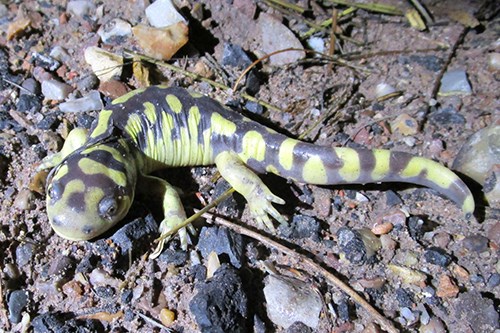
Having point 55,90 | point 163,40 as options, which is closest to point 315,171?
point 163,40

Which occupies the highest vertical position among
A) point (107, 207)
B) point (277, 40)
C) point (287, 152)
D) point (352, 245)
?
point (107, 207)

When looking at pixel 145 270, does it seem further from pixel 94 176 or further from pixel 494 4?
pixel 494 4

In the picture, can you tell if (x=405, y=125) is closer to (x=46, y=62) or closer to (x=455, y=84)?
(x=455, y=84)

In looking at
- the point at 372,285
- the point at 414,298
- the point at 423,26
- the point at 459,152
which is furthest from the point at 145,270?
the point at 423,26

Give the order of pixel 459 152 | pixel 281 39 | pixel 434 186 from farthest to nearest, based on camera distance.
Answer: pixel 281 39, pixel 459 152, pixel 434 186

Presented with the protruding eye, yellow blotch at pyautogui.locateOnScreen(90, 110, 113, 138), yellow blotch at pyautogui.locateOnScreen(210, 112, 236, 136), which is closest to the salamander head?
the protruding eye

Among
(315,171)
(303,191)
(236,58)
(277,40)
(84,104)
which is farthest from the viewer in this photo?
(277,40)
